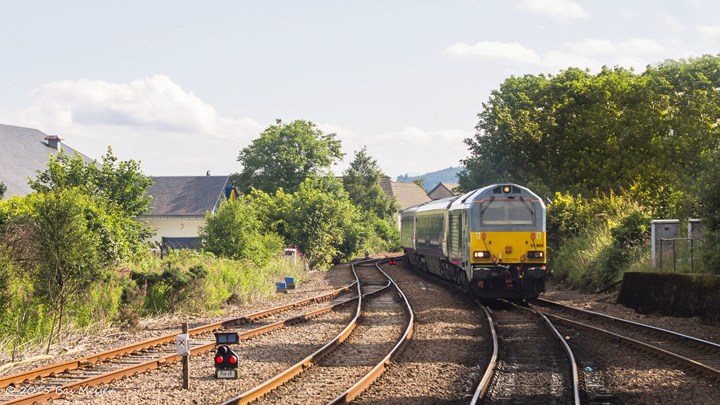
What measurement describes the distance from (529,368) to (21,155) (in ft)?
156

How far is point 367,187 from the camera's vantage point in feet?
293

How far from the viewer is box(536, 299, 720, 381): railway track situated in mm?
12594

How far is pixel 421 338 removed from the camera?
16016mm

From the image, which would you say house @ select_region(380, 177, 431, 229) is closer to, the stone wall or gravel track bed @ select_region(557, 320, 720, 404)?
the stone wall

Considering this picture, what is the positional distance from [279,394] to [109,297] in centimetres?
844

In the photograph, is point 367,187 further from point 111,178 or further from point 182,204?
point 111,178

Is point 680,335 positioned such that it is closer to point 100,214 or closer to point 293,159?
point 100,214

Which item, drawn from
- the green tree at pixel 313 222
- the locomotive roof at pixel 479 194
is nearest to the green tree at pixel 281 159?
the green tree at pixel 313 222

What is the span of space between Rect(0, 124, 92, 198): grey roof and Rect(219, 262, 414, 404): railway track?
110ft

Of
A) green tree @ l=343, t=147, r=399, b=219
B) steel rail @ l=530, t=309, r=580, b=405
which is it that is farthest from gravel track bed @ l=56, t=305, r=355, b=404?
green tree @ l=343, t=147, r=399, b=219

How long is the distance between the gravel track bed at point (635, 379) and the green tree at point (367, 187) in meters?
73.0

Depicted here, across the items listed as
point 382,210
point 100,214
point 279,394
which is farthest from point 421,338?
point 382,210

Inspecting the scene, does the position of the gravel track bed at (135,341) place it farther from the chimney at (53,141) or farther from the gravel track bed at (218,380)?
the chimney at (53,141)

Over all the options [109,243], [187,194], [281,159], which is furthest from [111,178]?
[281,159]
